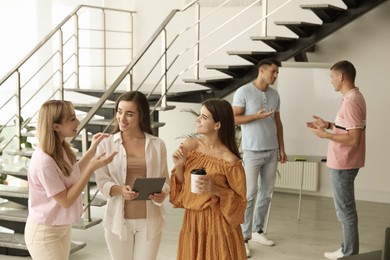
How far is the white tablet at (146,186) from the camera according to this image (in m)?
3.07

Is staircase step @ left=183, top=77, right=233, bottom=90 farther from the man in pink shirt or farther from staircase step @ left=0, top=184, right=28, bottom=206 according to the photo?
staircase step @ left=0, top=184, right=28, bottom=206

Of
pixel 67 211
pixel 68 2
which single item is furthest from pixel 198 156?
pixel 68 2

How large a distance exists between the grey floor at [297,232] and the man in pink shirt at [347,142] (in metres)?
0.60

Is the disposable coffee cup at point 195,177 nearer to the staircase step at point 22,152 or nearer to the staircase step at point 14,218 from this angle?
the staircase step at point 14,218

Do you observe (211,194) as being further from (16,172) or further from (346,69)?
(16,172)

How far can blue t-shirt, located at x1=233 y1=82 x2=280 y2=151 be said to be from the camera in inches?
203

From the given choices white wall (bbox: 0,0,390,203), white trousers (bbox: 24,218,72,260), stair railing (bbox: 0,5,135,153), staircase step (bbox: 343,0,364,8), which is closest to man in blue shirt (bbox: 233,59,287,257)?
staircase step (bbox: 343,0,364,8)

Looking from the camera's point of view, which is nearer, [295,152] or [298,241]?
[298,241]

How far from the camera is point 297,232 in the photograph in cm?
593

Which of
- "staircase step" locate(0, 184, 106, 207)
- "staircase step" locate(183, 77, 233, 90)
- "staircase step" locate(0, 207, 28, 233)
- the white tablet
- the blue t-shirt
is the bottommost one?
"staircase step" locate(0, 207, 28, 233)

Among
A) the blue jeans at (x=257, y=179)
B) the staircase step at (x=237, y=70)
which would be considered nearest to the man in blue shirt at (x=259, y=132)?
the blue jeans at (x=257, y=179)

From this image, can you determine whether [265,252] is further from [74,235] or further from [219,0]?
[219,0]

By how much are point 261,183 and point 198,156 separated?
222 centimetres

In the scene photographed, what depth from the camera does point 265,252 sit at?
5266 mm
